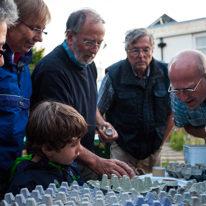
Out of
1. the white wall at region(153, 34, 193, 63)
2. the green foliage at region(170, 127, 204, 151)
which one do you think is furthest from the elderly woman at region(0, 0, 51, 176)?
the white wall at region(153, 34, 193, 63)

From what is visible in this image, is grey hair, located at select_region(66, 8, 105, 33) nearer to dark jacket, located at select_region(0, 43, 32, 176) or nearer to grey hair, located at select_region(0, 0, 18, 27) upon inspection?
dark jacket, located at select_region(0, 43, 32, 176)

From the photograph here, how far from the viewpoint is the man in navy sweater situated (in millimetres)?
2188

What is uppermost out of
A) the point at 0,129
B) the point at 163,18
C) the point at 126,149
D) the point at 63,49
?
the point at 163,18

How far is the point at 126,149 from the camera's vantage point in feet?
11.9

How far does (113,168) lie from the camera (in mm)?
1970

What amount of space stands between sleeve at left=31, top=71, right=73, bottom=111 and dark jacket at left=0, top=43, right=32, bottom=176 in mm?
218

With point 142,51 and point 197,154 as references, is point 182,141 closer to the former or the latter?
point 142,51

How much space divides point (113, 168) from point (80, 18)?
1.54 m

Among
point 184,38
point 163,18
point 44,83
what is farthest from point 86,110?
point 163,18

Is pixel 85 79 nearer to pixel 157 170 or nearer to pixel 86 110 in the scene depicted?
pixel 86 110

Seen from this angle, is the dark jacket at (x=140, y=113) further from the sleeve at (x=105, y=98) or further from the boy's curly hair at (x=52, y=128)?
the boy's curly hair at (x=52, y=128)

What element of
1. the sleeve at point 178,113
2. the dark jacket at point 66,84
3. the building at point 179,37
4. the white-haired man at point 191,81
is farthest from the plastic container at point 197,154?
the building at point 179,37

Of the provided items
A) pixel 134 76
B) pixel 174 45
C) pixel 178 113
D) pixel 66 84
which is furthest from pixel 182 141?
pixel 66 84

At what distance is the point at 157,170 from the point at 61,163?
91cm
